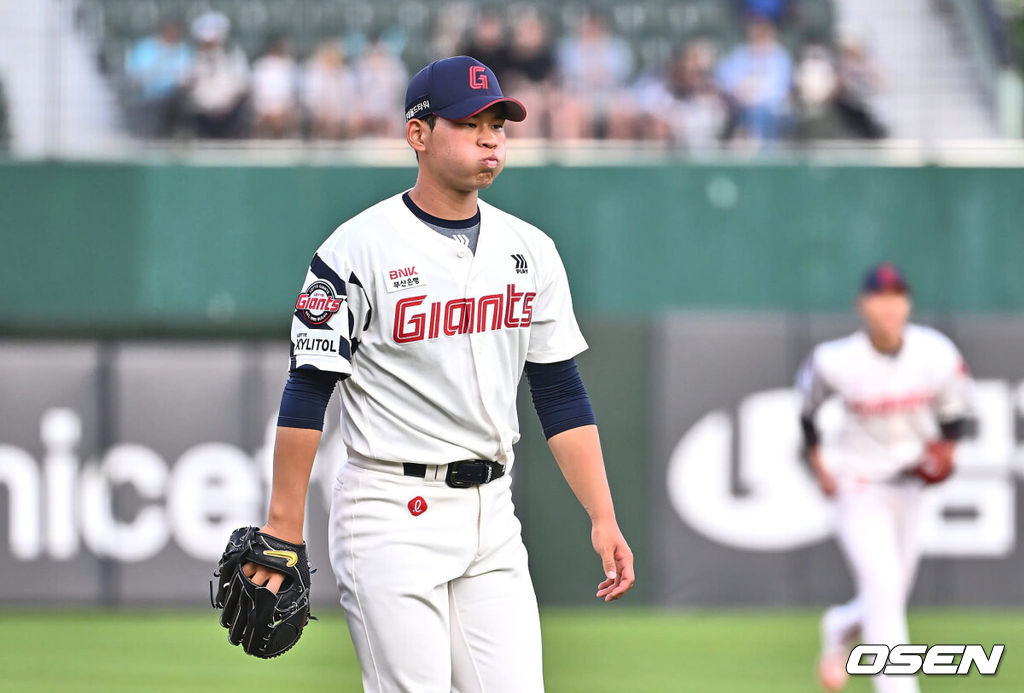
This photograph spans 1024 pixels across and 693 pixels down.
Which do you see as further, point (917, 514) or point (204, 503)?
point (204, 503)

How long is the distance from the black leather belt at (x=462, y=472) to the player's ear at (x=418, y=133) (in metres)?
0.80

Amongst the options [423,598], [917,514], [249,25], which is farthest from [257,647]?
[249,25]

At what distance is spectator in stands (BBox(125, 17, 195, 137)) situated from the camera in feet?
36.2

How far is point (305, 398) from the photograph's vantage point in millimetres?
3748

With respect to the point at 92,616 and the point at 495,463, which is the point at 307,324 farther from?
the point at 92,616

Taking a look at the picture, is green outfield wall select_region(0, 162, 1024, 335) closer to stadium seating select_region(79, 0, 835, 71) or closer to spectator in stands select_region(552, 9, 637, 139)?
spectator in stands select_region(552, 9, 637, 139)

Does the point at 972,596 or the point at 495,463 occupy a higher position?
the point at 495,463

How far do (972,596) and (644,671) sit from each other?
3093 millimetres

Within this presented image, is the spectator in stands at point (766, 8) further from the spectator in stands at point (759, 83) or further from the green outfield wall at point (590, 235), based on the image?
the green outfield wall at point (590, 235)

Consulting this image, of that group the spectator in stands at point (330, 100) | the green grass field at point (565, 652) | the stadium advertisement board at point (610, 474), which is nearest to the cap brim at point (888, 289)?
the green grass field at point (565, 652)

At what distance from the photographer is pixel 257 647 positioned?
3814 millimetres

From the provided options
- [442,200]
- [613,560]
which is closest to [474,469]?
[613,560]

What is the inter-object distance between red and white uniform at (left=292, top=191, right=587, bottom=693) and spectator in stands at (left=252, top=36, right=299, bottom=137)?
24.0ft

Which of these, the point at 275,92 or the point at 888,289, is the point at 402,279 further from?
the point at 275,92
